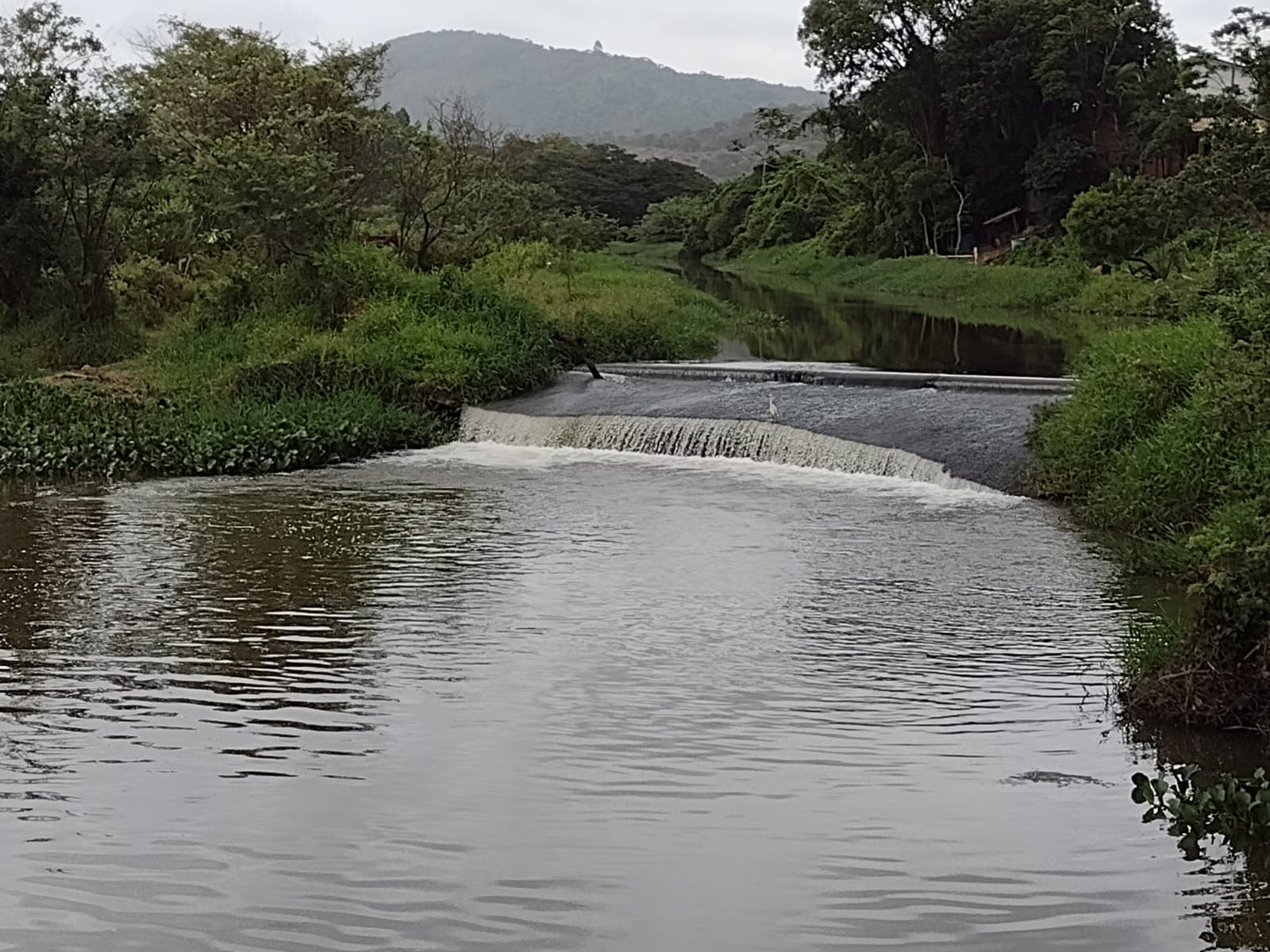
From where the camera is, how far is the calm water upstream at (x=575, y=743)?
193 inches

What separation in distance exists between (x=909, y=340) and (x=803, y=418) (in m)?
11.0

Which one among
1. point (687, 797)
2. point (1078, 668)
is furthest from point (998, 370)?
point (687, 797)

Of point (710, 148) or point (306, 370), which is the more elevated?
point (710, 148)

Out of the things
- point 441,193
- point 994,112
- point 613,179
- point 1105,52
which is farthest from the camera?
point 613,179

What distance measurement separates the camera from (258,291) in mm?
19156

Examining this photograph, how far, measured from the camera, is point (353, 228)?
69.2 feet

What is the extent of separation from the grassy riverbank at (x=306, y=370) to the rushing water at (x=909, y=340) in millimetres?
2691

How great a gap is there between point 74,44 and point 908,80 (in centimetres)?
2430

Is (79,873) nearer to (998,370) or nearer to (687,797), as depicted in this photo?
(687,797)

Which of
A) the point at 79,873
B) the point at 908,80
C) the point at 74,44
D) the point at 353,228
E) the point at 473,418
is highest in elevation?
the point at 908,80

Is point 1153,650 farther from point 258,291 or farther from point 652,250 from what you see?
point 652,250

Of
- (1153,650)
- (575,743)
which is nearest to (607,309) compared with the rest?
(1153,650)

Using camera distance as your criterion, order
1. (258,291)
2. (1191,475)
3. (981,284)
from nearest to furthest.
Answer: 1. (1191,475)
2. (258,291)
3. (981,284)

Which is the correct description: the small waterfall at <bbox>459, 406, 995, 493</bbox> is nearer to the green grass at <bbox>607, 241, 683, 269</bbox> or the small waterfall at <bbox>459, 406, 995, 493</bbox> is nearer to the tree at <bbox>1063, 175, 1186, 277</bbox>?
the tree at <bbox>1063, 175, 1186, 277</bbox>
